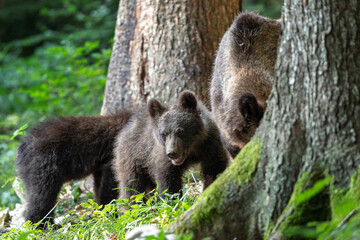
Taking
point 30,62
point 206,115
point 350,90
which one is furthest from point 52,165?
point 30,62

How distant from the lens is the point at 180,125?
6.62 metres

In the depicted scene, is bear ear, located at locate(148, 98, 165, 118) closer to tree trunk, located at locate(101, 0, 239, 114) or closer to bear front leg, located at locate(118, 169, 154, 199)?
bear front leg, located at locate(118, 169, 154, 199)

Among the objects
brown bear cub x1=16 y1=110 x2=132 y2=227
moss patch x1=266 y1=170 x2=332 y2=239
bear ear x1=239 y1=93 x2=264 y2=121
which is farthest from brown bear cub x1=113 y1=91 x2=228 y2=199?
moss patch x1=266 y1=170 x2=332 y2=239

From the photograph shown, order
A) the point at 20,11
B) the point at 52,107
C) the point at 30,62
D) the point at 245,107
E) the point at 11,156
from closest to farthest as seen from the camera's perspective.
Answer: the point at 245,107
the point at 11,156
the point at 52,107
the point at 30,62
the point at 20,11

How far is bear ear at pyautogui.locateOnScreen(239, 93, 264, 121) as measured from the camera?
5137 millimetres

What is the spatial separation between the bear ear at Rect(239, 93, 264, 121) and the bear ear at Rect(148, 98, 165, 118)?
1.69 m

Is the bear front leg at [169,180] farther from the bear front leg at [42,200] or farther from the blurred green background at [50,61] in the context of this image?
the blurred green background at [50,61]

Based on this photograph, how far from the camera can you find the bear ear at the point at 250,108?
514 cm

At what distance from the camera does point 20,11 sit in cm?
1873

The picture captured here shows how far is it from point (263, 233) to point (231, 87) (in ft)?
7.76

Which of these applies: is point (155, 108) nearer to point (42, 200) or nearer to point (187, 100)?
point (187, 100)

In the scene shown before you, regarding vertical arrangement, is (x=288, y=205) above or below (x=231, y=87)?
below

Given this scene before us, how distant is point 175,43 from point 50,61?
32.8ft

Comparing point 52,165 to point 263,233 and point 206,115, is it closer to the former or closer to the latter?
point 206,115
